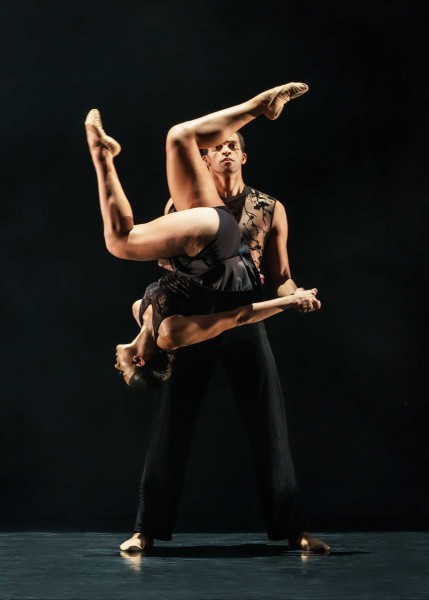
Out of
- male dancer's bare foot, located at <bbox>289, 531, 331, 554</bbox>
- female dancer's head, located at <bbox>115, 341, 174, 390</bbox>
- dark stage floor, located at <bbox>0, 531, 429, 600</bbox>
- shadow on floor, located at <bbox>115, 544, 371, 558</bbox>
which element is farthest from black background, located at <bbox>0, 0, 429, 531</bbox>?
female dancer's head, located at <bbox>115, 341, 174, 390</bbox>

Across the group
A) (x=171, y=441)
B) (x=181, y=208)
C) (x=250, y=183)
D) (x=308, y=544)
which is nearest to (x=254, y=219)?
(x=181, y=208)

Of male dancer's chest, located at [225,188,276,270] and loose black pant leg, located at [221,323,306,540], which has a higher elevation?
male dancer's chest, located at [225,188,276,270]

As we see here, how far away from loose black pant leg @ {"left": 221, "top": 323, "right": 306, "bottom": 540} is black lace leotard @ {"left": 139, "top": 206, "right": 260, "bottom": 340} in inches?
10.0

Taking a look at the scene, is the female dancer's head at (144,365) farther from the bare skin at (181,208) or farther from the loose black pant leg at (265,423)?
the loose black pant leg at (265,423)

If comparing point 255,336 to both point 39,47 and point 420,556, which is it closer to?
point 420,556

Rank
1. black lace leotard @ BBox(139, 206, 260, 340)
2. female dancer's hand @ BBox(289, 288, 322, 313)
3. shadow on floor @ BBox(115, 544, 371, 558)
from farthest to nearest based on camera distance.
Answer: shadow on floor @ BBox(115, 544, 371, 558)
female dancer's hand @ BBox(289, 288, 322, 313)
black lace leotard @ BBox(139, 206, 260, 340)

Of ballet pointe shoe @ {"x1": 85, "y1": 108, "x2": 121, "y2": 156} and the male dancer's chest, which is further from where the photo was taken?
the male dancer's chest

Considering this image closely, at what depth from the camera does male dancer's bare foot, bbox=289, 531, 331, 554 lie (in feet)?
12.2

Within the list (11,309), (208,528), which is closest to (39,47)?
(11,309)

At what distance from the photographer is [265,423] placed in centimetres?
379

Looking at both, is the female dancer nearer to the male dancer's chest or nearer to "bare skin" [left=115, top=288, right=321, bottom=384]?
"bare skin" [left=115, top=288, right=321, bottom=384]

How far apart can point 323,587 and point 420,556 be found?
2.13 ft

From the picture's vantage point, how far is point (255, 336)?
12.6 ft

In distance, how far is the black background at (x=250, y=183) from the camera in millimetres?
4828
